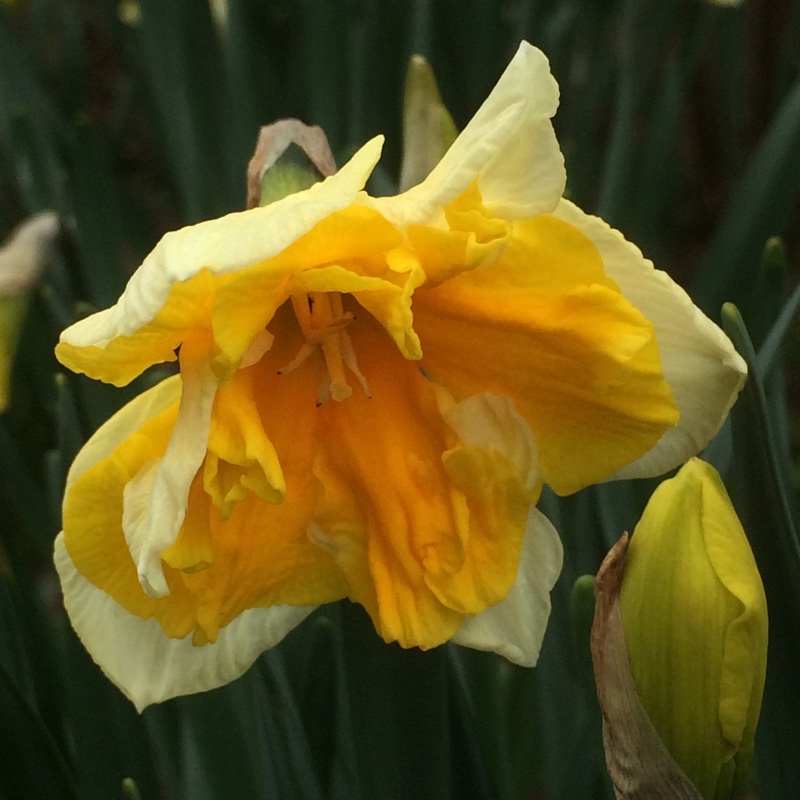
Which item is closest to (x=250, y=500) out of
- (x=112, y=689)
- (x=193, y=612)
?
(x=193, y=612)

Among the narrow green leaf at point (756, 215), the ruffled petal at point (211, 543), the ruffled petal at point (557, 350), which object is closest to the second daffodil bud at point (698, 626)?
the ruffled petal at point (557, 350)

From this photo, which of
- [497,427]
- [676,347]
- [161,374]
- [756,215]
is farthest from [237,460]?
[756,215]

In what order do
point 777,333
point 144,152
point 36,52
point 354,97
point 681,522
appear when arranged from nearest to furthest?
point 681,522, point 777,333, point 354,97, point 36,52, point 144,152

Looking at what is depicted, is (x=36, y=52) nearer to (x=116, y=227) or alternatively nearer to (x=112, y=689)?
(x=116, y=227)

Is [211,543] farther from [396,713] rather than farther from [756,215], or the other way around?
[756,215]

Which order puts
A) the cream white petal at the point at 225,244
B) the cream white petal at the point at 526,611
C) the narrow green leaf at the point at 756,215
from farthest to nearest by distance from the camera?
1. the narrow green leaf at the point at 756,215
2. the cream white petal at the point at 526,611
3. the cream white petal at the point at 225,244

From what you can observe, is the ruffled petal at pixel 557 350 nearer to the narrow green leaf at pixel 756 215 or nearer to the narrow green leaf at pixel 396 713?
the narrow green leaf at pixel 396 713
